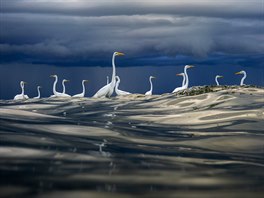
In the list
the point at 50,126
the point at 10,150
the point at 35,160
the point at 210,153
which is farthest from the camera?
the point at 50,126

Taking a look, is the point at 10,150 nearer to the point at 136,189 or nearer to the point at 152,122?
the point at 136,189

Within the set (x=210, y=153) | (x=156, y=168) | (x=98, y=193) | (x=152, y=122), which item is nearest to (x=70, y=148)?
(x=156, y=168)

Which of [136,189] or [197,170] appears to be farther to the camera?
[197,170]

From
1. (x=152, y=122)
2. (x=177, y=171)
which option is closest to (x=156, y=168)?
(x=177, y=171)

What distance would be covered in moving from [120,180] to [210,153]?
15.1ft

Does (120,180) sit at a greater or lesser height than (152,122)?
greater

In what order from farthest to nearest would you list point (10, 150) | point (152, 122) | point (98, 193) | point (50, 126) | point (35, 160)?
point (152, 122), point (50, 126), point (10, 150), point (35, 160), point (98, 193)

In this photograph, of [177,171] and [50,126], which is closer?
[177,171]

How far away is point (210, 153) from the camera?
12.9 m

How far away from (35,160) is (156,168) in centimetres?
212

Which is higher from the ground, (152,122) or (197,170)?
(197,170)

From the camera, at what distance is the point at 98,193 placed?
7.75 meters

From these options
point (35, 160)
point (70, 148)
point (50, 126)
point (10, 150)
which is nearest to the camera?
point (35, 160)

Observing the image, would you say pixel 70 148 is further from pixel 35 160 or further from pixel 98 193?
pixel 98 193
